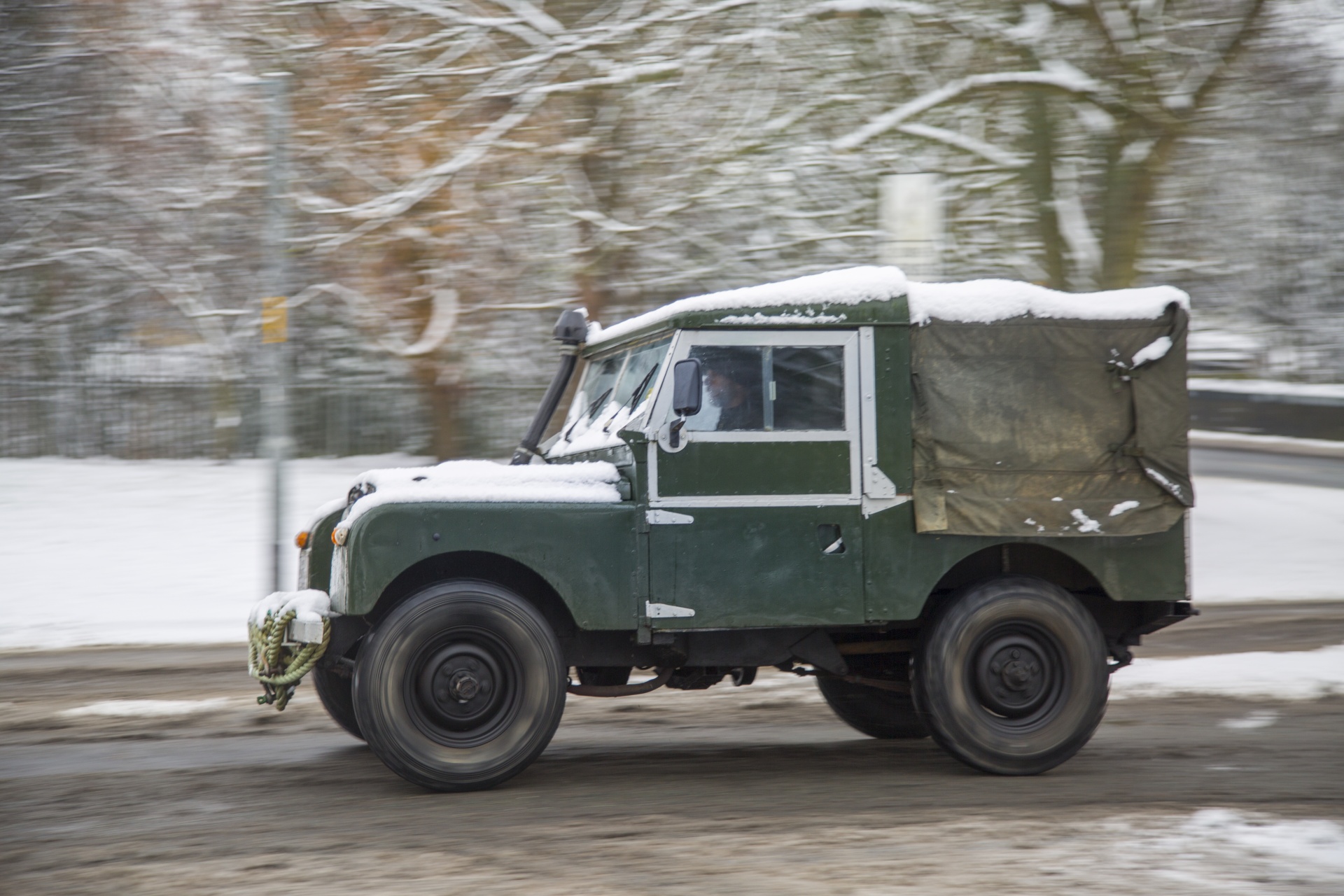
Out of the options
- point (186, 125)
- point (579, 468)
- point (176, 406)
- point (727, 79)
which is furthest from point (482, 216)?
point (579, 468)

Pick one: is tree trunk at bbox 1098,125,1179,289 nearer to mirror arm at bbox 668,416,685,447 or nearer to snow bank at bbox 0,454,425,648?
snow bank at bbox 0,454,425,648

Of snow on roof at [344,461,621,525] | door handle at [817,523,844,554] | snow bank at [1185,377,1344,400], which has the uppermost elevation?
snow bank at [1185,377,1344,400]

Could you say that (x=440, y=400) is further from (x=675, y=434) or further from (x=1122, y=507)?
(x=1122, y=507)

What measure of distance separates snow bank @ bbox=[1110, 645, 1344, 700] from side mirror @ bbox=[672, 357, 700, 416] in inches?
182

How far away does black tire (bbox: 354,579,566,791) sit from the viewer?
20.4ft

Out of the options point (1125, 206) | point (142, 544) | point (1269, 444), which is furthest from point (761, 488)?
point (1269, 444)

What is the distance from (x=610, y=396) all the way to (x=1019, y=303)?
7.23 feet

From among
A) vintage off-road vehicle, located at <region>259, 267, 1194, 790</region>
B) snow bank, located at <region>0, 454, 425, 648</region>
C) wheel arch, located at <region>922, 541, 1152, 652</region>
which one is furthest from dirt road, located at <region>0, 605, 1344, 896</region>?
snow bank, located at <region>0, 454, 425, 648</region>

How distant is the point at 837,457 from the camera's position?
6.66 meters

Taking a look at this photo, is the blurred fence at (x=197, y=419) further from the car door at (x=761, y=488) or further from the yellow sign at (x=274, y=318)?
the car door at (x=761, y=488)

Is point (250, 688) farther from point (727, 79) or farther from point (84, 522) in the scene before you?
point (727, 79)

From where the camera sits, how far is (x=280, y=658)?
656 centimetres

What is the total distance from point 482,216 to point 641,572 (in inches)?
473

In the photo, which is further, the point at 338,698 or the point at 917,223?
the point at 917,223
